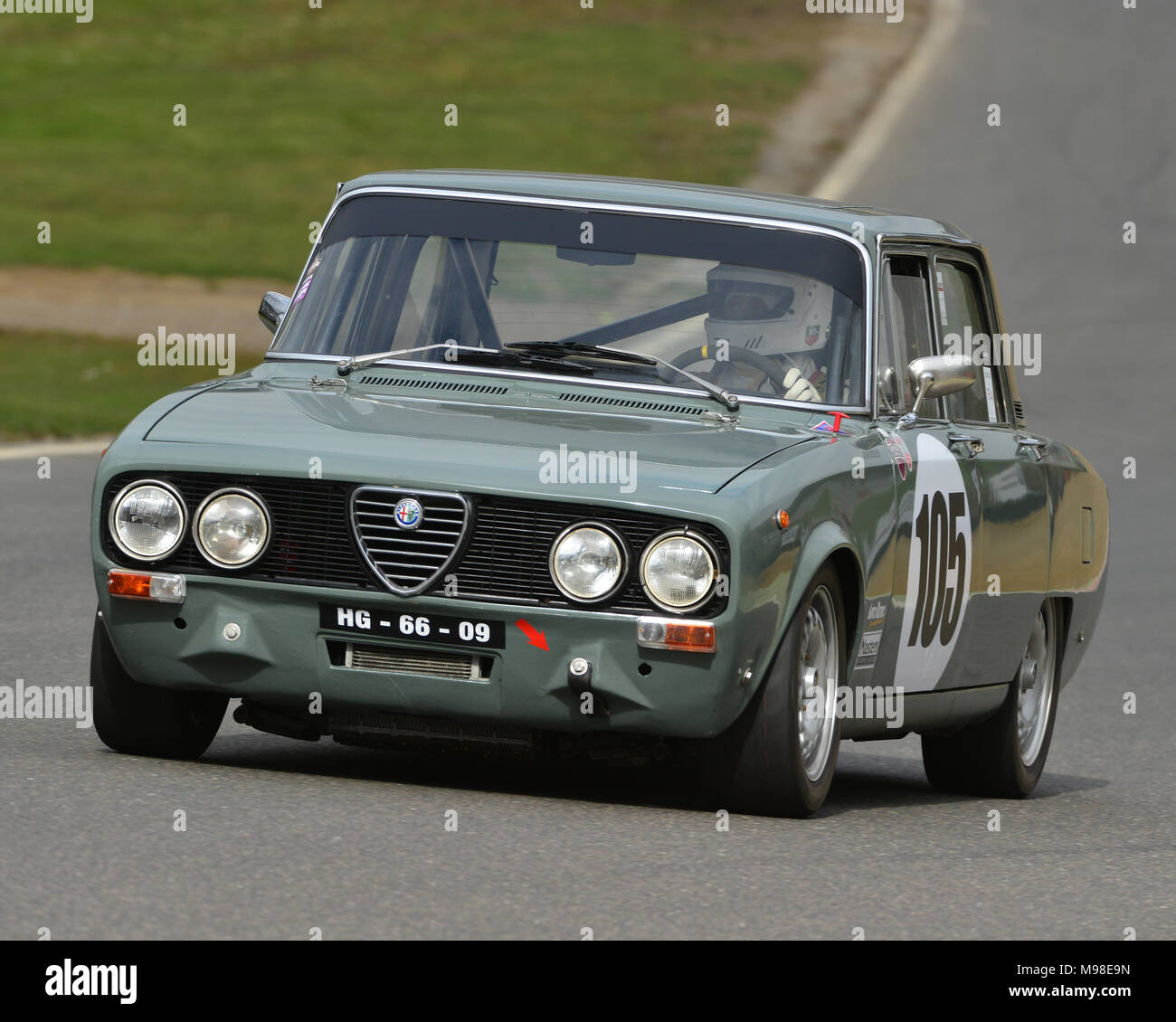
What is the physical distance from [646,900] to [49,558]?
837 centimetres

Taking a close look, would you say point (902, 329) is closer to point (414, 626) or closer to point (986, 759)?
point (986, 759)

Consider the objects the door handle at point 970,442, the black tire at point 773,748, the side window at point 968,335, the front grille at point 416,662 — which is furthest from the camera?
the side window at point 968,335

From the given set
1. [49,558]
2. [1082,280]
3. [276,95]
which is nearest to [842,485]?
[49,558]

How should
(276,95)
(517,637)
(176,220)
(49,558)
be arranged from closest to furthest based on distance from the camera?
(517,637)
(49,558)
(176,220)
(276,95)

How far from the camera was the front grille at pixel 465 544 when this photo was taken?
6559mm

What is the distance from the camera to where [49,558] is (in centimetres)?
1348

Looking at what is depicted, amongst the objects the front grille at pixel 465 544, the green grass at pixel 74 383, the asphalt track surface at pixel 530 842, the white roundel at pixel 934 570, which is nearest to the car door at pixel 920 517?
the white roundel at pixel 934 570

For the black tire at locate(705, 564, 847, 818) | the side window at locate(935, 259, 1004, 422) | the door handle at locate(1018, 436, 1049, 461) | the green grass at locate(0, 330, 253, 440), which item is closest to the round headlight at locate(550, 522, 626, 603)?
the black tire at locate(705, 564, 847, 818)

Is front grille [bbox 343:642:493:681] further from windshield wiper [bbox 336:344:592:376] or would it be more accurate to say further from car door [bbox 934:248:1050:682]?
car door [bbox 934:248:1050:682]

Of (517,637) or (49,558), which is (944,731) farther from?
(49,558)

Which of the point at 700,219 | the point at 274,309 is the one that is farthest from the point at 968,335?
the point at 274,309

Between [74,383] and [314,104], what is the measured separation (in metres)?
19.2

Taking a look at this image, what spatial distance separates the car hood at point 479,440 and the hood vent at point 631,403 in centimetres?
5

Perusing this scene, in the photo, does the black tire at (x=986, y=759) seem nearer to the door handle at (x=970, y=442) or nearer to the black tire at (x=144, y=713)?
the door handle at (x=970, y=442)
